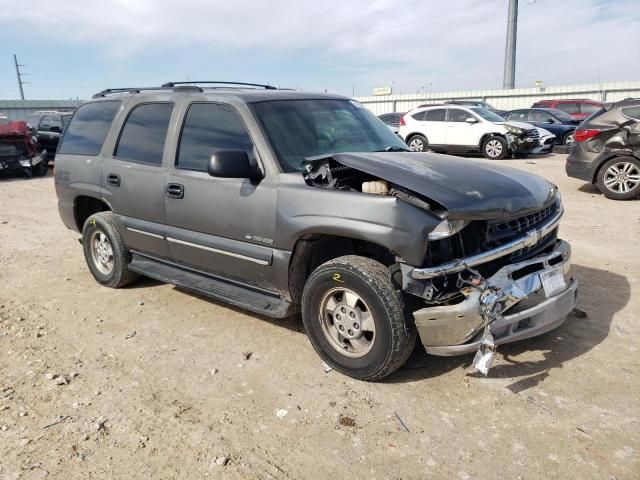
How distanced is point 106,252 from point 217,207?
1997mm

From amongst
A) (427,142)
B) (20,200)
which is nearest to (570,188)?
(427,142)

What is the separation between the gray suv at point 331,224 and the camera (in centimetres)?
303

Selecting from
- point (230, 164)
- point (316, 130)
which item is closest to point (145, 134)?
point (230, 164)

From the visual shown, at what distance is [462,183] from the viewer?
3.26 metres

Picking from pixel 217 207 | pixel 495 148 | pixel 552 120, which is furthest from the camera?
pixel 552 120

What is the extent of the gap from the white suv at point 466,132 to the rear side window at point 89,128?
1141cm

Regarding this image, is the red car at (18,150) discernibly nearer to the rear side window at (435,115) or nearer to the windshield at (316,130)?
the rear side window at (435,115)

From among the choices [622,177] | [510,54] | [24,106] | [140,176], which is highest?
[510,54]

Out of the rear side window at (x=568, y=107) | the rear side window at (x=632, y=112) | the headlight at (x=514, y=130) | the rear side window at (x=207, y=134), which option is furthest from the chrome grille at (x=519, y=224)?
the rear side window at (x=568, y=107)

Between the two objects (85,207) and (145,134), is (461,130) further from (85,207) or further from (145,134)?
(145,134)

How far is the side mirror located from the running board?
0.95 meters

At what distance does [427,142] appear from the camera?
16.7 m

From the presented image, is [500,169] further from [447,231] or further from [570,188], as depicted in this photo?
[570,188]

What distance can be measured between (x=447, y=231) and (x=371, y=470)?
52.6 inches
